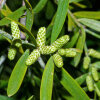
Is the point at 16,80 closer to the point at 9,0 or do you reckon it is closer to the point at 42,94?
the point at 42,94

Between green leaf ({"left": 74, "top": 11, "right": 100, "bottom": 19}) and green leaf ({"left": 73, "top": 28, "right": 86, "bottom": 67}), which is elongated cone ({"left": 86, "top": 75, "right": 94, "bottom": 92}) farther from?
green leaf ({"left": 74, "top": 11, "right": 100, "bottom": 19})

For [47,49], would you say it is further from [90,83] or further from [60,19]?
[90,83]

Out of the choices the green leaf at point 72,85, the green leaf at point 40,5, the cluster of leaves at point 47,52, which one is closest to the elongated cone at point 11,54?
the cluster of leaves at point 47,52

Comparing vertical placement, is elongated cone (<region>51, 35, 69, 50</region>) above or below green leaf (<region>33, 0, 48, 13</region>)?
below

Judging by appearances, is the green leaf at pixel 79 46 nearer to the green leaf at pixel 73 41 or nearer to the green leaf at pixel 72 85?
the green leaf at pixel 73 41

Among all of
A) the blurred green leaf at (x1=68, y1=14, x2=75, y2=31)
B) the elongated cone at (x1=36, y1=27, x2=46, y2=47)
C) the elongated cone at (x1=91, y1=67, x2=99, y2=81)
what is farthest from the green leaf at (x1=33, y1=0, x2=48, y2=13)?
the elongated cone at (x1=91, y1=67, x2=99, y2=81)

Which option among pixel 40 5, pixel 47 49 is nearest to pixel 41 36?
pixel 47 49

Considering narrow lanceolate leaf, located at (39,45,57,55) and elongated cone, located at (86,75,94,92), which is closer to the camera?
narrow lanceolate leaf, located at (39,45,57,55)

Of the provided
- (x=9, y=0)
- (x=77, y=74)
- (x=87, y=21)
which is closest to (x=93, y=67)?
(x=77, y=74)
